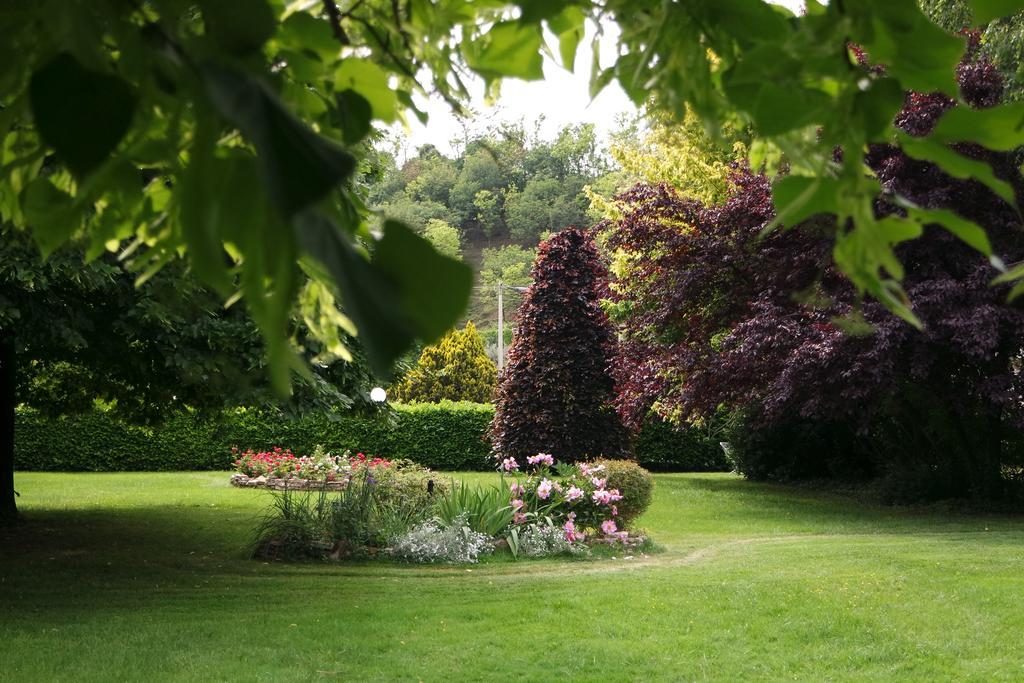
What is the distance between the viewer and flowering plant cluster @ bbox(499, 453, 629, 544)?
10297 mm

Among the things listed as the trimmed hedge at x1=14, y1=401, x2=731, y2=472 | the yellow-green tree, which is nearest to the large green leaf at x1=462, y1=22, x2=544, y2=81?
the trimmed hedge at x1=14, y1=401, x2=731, y2=472

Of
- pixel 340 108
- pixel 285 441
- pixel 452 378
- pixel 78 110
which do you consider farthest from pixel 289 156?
pixel 452 378

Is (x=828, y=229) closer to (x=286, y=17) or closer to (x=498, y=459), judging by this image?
(x=286, y=17)

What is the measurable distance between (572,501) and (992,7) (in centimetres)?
975

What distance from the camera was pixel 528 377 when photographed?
777 inches

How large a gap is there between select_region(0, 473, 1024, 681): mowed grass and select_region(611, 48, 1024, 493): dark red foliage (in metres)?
2.22

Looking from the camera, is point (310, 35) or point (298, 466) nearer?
point (310, 35)

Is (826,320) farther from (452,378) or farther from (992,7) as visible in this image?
(452,378)

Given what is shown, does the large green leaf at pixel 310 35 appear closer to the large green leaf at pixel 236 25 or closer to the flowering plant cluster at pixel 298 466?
the large green leaf at pixel 236 25

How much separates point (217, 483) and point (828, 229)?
17871 millimetres

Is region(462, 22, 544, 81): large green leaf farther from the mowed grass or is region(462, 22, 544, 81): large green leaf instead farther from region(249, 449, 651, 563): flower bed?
region(249, 449, 651, 563): flower bed

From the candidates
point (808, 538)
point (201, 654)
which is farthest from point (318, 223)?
point (808, 538)

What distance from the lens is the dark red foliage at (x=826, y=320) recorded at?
1194 cm

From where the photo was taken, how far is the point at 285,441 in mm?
20438
